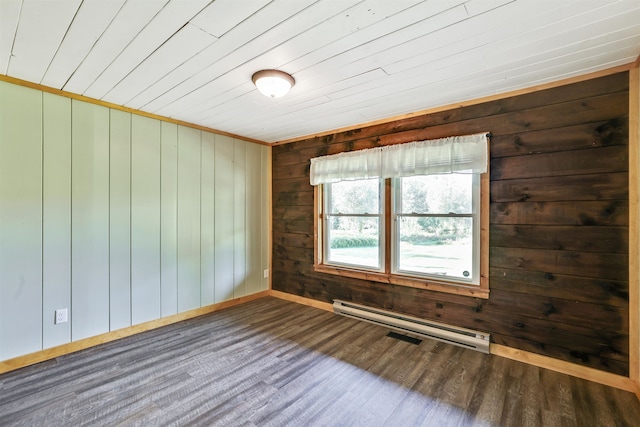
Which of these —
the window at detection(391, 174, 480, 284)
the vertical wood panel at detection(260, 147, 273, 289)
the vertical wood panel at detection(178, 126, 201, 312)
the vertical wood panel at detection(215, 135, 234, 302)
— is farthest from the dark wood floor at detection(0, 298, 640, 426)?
the vertical wood panel at detection(260, 147, 273, 289)

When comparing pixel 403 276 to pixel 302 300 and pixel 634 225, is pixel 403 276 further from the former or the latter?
pixel 634 225

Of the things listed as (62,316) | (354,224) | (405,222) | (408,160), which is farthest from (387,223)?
(62,316)

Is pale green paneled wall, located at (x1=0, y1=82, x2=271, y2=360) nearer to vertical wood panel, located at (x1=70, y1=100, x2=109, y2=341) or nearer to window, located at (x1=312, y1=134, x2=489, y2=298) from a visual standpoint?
vertical wood panel, located at (x1=70, y1=100, x2=109, y2=341)

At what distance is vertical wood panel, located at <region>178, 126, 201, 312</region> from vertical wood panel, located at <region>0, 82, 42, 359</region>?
1.16 metres

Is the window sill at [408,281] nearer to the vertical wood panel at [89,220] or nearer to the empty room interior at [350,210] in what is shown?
the empty room interior at [350,210]

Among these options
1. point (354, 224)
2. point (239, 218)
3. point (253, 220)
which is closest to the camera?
point (354, 224)

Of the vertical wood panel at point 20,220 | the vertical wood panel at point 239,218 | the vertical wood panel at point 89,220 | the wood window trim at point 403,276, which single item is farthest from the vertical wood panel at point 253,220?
the vertical wood panel at point 20,220

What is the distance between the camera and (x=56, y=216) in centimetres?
242

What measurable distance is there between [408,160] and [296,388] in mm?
2266

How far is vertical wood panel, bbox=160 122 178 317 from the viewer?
122 inches

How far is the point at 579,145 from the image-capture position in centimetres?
214

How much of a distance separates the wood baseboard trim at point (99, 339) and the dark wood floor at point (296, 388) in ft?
0.26

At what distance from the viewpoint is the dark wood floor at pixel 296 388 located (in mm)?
1727

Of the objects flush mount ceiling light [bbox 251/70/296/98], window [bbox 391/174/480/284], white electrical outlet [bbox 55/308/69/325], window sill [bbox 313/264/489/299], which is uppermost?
flush mount ceiling light [bbox 251/70/296/98]
